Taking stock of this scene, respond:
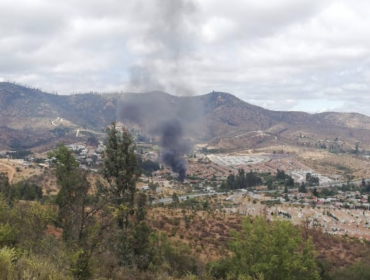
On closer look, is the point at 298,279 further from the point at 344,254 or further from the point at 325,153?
the point at 325,153

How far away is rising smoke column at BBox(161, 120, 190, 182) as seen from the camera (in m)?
118

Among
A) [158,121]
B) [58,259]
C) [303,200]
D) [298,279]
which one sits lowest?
[303,200]

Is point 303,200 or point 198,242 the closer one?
point 198,242

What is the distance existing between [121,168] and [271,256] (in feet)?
39.5

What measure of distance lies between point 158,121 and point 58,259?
400 feet

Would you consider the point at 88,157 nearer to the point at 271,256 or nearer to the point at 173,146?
the point at 173,146

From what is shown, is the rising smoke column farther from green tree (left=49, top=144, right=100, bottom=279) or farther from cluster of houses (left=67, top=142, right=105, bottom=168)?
green tree (left=49, top=144, right=100, bottom=279)

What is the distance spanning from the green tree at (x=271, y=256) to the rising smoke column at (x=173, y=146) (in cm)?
9013

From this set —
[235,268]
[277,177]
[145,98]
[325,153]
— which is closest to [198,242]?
[235,268]

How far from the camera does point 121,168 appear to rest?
2069cm

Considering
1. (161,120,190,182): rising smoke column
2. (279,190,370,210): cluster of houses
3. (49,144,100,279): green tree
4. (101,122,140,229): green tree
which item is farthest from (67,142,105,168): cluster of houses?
(279,190,370,210): cluster of houses

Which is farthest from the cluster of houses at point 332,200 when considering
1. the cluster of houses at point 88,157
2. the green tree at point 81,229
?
the green tree at point 81,229

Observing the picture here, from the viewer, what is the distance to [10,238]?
14430 millimetres

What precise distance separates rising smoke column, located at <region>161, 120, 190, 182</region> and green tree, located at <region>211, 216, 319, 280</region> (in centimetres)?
9013
